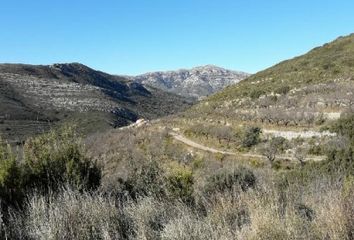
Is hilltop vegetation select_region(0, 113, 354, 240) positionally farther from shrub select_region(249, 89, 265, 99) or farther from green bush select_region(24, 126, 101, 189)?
shrub select_region(249, 89, 265, 99)

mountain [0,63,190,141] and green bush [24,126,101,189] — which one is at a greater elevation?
green bush [24,126,101,189]

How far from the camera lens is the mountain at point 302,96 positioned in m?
43.5

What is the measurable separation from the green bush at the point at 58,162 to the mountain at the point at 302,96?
3122 cm

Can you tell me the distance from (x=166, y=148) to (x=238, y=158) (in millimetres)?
10341

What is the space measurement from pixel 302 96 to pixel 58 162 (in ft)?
144

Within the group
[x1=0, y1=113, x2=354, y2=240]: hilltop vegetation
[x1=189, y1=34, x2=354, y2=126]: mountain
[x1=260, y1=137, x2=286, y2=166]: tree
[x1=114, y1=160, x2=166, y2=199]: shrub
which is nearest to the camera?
[x1=0, y1=113, x2=354, y2=240]: hilltop vegetation

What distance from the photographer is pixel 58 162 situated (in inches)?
436

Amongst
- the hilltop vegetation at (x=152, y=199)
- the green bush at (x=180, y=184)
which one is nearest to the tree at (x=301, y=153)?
the hilltop vegetation at (x=152, y=199)

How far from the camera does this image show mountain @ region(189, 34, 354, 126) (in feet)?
143

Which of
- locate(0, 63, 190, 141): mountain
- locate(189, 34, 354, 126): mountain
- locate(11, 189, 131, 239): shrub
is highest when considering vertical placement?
locate(189, 34, 354, 126): mountain

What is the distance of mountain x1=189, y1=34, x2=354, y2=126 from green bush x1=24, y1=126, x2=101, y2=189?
31.2m

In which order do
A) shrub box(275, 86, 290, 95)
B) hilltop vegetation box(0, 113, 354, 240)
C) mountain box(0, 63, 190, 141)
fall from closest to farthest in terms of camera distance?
hilltop vegetation box(0, 113, 354, 240) → shrub box(275, 86, 290, 95) → mountain box(0, 63, 190, 141)

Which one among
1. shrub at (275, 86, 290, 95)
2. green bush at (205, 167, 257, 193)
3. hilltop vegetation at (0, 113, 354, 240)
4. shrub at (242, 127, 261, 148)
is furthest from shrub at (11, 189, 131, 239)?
shrub at (275, 86, 290, 95)

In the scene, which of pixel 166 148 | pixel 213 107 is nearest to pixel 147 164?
pixel 166 148
